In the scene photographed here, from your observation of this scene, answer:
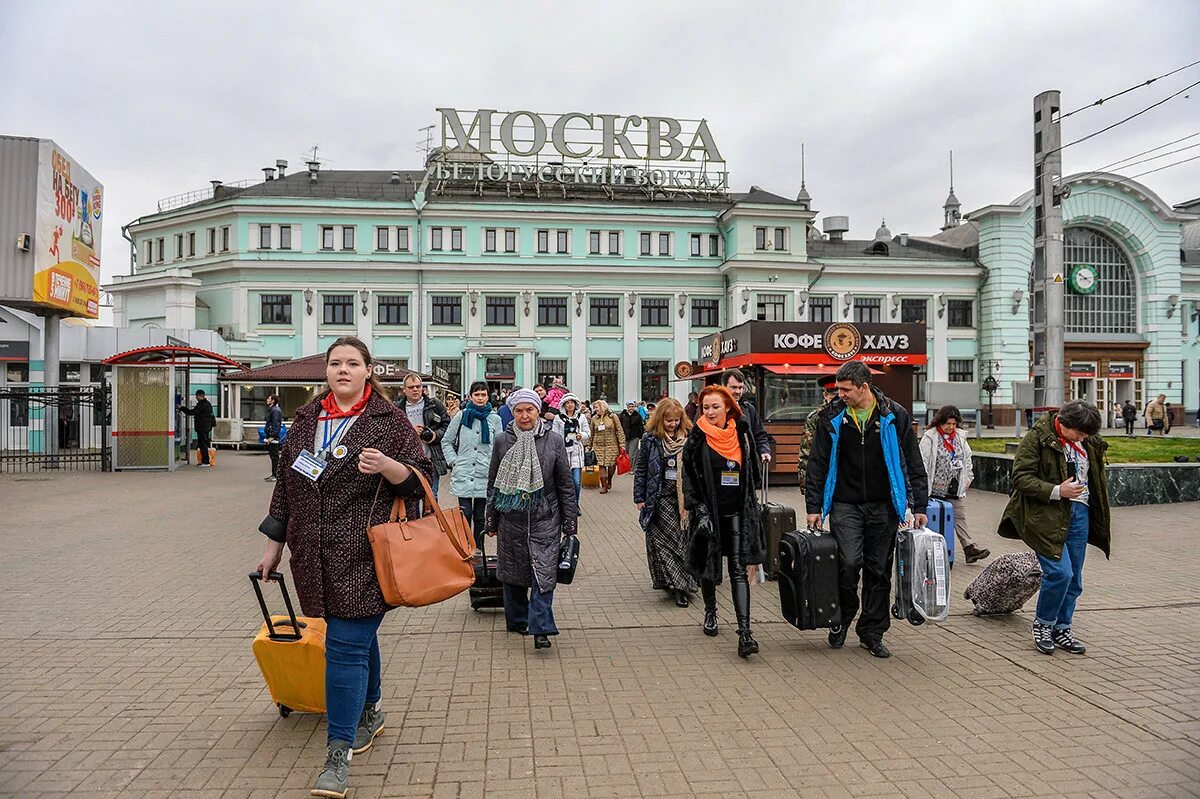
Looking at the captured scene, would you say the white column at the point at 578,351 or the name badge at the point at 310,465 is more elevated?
the white column at the point at 578,351

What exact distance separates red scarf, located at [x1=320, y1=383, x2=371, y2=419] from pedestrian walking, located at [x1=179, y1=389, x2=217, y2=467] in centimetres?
1973

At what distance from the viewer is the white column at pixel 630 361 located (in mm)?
45250

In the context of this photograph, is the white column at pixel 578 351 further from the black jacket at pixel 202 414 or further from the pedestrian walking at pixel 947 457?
the pedestrian walking at pixel 947 457

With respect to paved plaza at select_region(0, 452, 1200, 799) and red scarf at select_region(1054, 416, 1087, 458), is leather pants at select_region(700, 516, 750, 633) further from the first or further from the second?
red scarf at select_region(1054, 416, 1087, 458)

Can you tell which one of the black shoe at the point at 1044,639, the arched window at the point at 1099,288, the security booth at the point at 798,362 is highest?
the arched window at the point at 1099,288

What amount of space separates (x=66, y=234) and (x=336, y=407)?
23.0 metres

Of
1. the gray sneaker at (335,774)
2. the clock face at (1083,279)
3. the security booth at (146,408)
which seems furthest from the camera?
the clock face at (1083,279)

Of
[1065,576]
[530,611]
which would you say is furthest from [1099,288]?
[530,611]

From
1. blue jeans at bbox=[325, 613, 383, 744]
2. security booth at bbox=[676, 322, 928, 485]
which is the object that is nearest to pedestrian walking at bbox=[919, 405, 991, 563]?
blue jeans at bbox=[325, 613, 383, 744]

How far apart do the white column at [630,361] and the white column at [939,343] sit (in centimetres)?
1669

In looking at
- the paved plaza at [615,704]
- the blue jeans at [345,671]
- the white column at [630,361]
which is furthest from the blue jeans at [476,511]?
the white column at [630,361]

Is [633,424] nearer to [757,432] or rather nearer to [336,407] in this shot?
[757,432]

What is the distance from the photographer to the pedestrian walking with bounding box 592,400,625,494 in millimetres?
16516

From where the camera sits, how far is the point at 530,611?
584 centimetres
